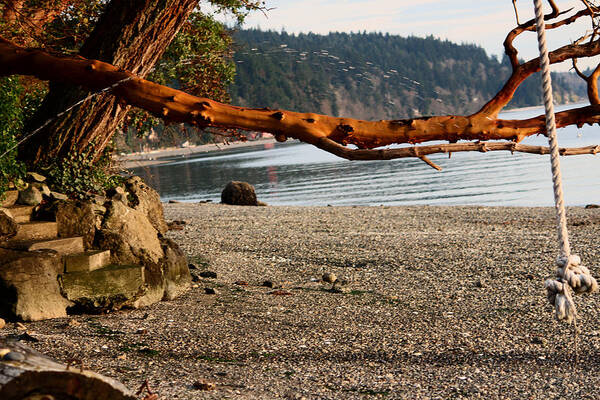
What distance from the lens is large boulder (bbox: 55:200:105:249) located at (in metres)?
7.66

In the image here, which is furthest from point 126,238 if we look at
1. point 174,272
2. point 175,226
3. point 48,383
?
point 175,226

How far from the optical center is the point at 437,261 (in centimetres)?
1137

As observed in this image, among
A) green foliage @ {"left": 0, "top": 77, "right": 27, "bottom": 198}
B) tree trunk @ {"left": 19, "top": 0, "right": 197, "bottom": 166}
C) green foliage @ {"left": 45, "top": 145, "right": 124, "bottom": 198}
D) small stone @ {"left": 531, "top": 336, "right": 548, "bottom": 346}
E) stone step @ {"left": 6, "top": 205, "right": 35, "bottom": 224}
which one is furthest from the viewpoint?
green foliage @ {"left": 45, "top": 145, "right": 124, "bottom": 198}

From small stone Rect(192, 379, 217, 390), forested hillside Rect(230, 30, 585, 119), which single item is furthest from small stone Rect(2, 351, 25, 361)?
forested hillside Rect(230, 30, 585, 119)

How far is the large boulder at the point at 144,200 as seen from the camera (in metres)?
9.89

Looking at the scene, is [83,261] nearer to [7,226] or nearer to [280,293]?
[7,226]

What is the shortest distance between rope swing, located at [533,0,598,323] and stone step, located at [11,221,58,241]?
248 inches

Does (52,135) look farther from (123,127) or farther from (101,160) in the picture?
(123,127)

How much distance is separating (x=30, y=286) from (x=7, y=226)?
3.46 ft

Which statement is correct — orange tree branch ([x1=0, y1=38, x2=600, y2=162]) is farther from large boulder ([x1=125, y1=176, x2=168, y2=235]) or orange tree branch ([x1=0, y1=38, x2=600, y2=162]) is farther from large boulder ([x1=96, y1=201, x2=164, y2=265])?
large boulder ([x1=125, y1=176, x2=168, y2=235])

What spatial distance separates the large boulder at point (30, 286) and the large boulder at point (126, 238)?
0.94 m

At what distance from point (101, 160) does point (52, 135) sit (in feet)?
3.29

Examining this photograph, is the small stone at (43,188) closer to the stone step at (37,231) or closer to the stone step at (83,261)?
the stone step at (37,231)

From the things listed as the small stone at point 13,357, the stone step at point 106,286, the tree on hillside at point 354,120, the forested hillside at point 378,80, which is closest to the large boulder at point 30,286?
the stone step at point 106,286
